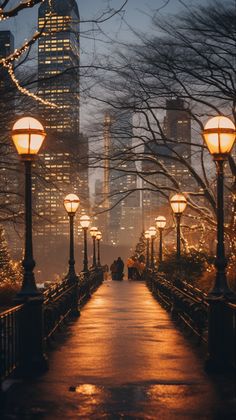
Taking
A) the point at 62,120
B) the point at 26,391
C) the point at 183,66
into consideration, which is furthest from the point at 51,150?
the point at 26,391

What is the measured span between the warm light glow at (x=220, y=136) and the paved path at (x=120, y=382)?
Answer: 3.40 meters

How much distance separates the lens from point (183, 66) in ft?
89.8

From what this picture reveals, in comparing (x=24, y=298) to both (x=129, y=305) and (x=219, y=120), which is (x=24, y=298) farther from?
(x=129, y=305)

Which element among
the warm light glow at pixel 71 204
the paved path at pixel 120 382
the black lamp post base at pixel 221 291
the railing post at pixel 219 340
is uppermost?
the warm light glow at pixel 71 204

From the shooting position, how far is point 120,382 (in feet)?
30.7

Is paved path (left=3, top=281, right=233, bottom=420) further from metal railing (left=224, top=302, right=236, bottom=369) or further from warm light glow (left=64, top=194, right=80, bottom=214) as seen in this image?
warm light glow (left=64, top=194, right=80, bottom=214)

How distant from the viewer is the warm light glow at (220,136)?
37.3ft

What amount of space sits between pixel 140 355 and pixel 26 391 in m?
3.64

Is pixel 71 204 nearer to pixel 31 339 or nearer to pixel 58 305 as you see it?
pixel 58 305

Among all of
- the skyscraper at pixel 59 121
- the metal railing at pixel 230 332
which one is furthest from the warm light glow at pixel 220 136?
the skyscraper at pixel 59 121

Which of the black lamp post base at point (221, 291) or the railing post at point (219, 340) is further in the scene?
the black lamp post base at point (221, 291)

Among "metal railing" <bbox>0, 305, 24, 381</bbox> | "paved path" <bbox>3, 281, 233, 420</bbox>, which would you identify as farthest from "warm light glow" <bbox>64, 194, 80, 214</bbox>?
"metal railing" <bbox>0, 305, 24, 381</bbox>

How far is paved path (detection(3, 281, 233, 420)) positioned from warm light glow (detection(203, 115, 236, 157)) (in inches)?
134

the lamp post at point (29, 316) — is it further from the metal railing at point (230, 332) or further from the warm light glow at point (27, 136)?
the metal railing at point (230, 332)
